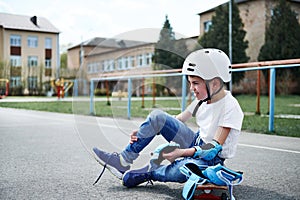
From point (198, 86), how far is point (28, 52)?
46.4 metres

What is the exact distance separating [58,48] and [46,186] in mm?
47388

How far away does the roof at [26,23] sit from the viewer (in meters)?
41.5

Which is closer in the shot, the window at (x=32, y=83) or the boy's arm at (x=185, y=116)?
the boy's arm at (x=185, y=116)

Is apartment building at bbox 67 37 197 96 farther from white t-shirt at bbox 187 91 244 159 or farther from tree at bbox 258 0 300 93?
tree at bbox 258 0 300 93

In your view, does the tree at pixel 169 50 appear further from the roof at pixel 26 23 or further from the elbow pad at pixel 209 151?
the roof at pixel 26 23

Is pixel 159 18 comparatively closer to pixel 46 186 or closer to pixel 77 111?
pixel 77 111

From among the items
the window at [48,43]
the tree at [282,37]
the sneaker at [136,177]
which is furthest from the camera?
the window at [48,43]

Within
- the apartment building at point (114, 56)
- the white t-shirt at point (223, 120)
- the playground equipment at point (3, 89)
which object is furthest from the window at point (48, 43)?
the white t-shirt at point (223, 120)

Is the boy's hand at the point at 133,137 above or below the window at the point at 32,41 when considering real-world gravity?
below

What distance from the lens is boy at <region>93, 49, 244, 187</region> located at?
252 cm

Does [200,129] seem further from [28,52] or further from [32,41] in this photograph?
[32,41]

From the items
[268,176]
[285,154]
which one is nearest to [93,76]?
[268,176]

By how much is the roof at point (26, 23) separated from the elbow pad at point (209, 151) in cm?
3897

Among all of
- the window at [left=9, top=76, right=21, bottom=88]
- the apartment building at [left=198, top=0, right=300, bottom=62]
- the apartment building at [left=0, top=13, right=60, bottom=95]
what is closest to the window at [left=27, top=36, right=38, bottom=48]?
the apartment building at [left=0, top=13, right=60, bottom=95]
